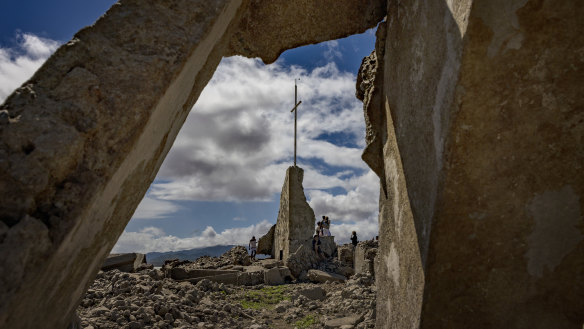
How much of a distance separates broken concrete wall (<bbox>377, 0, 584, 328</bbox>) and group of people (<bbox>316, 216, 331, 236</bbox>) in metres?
12.2

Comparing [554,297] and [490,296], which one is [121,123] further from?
[554,297]

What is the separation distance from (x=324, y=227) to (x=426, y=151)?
41.1ft

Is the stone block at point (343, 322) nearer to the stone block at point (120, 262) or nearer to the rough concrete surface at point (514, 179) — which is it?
the rough concrete surface at point (514, 179)

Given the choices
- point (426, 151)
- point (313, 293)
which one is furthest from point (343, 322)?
point (426, 151)

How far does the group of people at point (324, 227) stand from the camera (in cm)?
1435

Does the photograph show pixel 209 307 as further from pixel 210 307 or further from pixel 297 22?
pixel 297 22

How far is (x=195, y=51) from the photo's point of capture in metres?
1.83

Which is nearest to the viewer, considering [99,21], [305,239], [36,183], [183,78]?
[36,183]

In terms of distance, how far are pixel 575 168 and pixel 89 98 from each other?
93.5 inches

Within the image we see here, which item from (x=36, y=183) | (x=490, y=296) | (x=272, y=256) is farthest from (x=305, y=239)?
(x=36, y=183)

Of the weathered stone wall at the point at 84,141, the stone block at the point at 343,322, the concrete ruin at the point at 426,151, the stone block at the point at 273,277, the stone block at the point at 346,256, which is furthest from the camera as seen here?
the stone block at the point at 346,256

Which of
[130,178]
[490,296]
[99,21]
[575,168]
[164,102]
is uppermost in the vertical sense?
[99,21]

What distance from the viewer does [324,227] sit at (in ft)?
47.6

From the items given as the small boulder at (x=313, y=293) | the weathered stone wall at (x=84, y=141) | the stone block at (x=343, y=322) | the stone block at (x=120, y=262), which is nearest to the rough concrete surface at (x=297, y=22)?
the weathered stone wall at (x=84, y=141)
